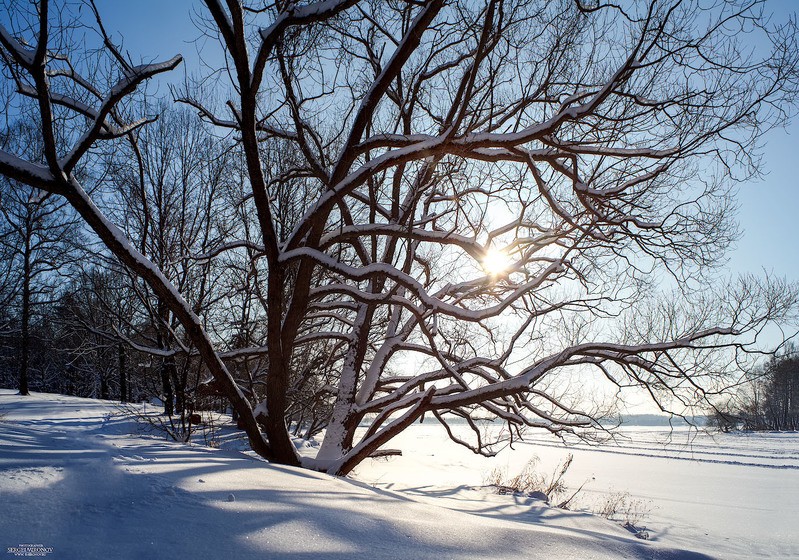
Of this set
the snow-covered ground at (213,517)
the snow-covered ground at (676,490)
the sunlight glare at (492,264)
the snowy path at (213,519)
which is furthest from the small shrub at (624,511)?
the snowy path at (213,519)

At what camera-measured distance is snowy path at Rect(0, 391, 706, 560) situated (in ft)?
5.89

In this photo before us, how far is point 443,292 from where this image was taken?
7.50m

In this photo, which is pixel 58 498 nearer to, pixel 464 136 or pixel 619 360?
pixel 464 136

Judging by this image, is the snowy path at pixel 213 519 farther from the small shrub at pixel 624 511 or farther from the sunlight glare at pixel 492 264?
the small shrub at pixel 624 511

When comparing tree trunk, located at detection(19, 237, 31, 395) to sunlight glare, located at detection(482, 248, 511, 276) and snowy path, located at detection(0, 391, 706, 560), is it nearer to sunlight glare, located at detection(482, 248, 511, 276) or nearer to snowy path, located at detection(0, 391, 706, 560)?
snowy path, located at detection(0, 391, 706, 560)

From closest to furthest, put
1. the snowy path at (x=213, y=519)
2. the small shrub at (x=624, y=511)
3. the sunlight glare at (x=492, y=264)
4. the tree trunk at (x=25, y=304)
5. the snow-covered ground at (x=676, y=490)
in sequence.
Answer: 1. the snowy path at (x=213, y=519)
2. the sunlight glare at (x=492, y=264)
3. the snow-covered ground at (x=676, y=490)
4. the small shrub at (x=624, y=511)
5. the tree trunk at (x=25, y=304)

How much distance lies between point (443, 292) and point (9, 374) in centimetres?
3903

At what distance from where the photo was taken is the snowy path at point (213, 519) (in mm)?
1794

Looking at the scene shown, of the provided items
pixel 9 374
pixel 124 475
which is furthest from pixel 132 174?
pixel 9 374

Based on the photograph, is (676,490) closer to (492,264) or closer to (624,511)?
(624,511)

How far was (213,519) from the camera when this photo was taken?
2.07 meters

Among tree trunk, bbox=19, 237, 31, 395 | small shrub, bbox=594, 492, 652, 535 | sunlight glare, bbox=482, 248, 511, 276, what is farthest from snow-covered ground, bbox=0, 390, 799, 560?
tree trunk, bbox=19, 237, 31, 395

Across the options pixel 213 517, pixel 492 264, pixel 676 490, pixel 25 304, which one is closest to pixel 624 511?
pixel 676 490

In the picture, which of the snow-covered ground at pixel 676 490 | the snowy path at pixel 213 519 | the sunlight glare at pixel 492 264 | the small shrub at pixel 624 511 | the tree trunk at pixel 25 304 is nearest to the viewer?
the snowy path at pixel 213 519
